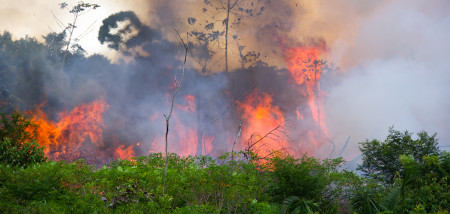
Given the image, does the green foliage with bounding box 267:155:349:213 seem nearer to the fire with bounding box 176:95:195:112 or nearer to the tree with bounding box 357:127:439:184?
the tree with bounding box 357:127:439:184

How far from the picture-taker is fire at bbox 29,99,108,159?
2458 centimetres

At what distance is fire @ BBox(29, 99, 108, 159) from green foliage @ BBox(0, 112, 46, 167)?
14944 mm

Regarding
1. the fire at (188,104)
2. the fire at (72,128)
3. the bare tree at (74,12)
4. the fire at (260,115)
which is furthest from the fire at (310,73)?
the bare tree at (74,12)

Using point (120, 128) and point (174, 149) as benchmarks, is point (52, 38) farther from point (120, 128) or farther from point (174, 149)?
point (174, 149)

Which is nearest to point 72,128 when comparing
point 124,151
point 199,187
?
point 124,151

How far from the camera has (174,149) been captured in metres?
28.7

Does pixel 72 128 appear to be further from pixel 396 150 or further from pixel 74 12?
pixel 396 150

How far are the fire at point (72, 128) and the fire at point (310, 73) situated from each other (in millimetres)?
16875

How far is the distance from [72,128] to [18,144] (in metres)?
16.2

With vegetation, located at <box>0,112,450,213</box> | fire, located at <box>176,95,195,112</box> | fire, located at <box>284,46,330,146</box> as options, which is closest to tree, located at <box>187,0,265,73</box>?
fire, located at <box>176,95,195,112</box>

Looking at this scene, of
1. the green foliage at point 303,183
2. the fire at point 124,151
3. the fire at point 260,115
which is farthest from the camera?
the fire at point 260,115

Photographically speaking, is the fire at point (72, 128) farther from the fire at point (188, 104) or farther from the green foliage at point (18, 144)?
the green foliage at point (18, 144)

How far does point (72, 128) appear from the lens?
2559 centimetres

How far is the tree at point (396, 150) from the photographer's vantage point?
51.8 ft
